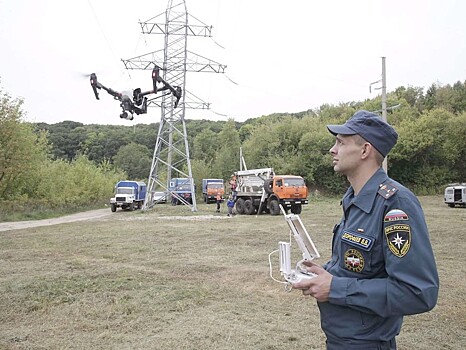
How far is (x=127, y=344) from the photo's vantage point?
4402 millimetres

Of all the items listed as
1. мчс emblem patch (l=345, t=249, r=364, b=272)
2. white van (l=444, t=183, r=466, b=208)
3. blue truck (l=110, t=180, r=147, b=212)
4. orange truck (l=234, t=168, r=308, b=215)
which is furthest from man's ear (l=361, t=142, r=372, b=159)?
blue truck (l=110, t=180, r=147, b=212)

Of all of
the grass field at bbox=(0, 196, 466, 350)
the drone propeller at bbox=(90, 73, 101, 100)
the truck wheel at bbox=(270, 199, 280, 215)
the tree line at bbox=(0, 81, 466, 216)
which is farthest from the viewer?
the tree line at bbox=(0, 81, 466, 216)

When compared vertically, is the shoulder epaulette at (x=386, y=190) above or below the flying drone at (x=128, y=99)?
below

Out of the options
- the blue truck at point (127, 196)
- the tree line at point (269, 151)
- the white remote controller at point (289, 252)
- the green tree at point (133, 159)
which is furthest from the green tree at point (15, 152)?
the green tree at point (133, 159)

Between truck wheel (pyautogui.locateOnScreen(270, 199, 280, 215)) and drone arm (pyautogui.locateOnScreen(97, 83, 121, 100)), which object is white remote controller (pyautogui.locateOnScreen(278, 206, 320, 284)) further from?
truck wheel (pyautogui.locateOnScreen(270, 199, 280, 215))

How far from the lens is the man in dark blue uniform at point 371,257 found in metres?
1.62

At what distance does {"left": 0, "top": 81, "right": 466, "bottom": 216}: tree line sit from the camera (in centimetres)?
2612

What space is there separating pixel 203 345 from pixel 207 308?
1278mm

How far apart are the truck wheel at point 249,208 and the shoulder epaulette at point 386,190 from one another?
74.2 feet

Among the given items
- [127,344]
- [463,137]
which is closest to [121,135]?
[463,137]

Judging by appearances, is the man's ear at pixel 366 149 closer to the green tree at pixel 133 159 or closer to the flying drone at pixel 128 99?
the flying drone at pixel 128 99

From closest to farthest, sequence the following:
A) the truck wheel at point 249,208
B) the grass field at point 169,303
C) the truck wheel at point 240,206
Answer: the grass field at point 169,303
the truck wheel at point 249,208
the truck wheel at point 240,206

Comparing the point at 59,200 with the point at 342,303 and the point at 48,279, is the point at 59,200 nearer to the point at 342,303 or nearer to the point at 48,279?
the point at 48,279

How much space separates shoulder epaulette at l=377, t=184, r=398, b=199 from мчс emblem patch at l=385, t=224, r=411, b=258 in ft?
0.45
